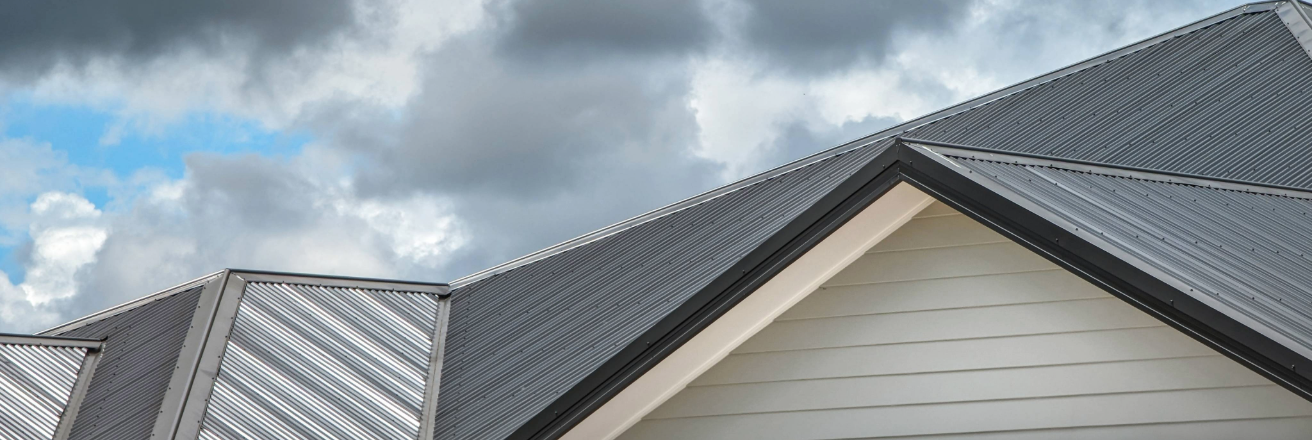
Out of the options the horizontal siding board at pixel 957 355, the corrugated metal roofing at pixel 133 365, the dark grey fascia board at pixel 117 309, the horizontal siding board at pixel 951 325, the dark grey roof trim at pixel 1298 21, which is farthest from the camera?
the dark grey roof trim at pixel 1298 21

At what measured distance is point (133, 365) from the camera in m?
11.1

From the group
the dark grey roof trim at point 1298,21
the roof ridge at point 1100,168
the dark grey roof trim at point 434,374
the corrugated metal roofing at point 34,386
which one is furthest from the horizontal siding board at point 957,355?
the dark grey roof trim at point 1298,21

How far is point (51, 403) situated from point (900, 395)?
299 inches

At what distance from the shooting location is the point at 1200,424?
730cm

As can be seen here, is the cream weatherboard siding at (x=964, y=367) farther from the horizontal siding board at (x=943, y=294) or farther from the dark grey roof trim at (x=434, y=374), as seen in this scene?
the dark grey roof trim at (x=434, y=374)

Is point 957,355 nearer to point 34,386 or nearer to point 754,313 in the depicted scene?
point 754,313

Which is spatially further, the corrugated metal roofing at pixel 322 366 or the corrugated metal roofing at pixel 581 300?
the corrugated metal roofing at pixel 322 366

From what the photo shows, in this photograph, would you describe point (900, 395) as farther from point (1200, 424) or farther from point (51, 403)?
point (51, 403)

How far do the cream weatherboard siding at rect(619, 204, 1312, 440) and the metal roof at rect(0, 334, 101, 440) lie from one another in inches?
221

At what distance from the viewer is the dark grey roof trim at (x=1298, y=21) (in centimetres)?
1612

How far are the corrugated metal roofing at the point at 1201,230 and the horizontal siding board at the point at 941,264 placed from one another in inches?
17.7

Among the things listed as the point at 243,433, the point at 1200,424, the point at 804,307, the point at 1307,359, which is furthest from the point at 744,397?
the point at 243,433

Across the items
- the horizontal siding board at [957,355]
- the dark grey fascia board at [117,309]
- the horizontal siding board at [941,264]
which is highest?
the dark grey fascia board at [117,309]

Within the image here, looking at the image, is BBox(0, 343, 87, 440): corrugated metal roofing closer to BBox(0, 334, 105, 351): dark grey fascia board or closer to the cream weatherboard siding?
BBox(0, 334, 105, 351): dark grey fascia board
